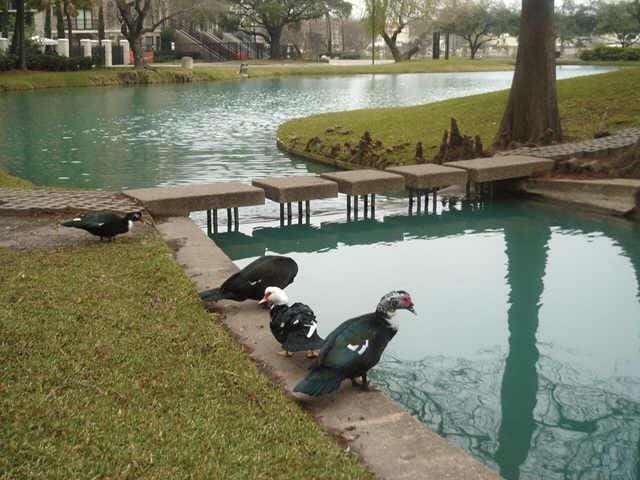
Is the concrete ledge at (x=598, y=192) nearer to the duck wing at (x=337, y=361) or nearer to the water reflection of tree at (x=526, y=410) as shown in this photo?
the water reflection of tree at (x=526, y=410)

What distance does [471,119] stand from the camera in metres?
20.2

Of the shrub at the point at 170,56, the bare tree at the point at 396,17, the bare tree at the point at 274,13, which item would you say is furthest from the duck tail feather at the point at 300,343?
the bare tree at the point at 274,13

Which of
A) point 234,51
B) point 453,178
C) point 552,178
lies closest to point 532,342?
point 453,178

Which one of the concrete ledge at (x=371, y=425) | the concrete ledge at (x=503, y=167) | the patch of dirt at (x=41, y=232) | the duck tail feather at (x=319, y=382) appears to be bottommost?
the concrete ledge at (x=371, y=425)

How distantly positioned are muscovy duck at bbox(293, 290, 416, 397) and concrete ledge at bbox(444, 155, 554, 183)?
8241 mm

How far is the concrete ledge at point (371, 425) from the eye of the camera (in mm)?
4176

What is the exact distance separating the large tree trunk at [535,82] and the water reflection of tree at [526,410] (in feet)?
30.9

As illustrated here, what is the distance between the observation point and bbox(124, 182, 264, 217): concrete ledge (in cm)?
1056

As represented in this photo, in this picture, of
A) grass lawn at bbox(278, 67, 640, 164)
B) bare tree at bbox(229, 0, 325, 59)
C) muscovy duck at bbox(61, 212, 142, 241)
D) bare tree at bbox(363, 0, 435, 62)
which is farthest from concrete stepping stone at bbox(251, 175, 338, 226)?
bare tree at bbox(229, 0, 325, 59)

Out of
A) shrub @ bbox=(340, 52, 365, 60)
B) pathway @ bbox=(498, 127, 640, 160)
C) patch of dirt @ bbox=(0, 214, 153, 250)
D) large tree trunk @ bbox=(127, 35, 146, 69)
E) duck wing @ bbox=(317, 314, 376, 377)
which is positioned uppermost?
shrub @ bbox=(340, 52, 365, 60)

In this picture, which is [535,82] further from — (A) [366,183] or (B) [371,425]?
(B) [371,425]

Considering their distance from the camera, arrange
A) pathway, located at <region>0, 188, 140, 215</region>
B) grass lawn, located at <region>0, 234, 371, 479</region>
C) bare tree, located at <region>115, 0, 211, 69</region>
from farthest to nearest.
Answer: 1. bare tree, located at <region>115, 0, 211, 69</region>
2. pathway, located at <region>0, 188, 140, 215</region>
3. grass lawn, located at <region>0, 234, 371, 479</region>

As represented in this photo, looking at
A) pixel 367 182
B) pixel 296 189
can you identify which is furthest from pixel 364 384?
pixel 367 182

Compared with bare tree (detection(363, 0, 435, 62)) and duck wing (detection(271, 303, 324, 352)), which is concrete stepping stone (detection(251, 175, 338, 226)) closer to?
duck wing (detection(271, 303, 324, 352))
